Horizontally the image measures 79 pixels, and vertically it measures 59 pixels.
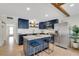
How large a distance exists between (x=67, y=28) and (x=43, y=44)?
0.66 meters

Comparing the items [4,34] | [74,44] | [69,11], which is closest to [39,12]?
[69,11]

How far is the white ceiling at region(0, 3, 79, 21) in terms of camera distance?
1579 mm

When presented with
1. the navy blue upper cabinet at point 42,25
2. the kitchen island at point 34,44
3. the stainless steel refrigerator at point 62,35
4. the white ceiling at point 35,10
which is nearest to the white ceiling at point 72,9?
the white ceiling at point 35,10

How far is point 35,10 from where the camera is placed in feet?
5.53

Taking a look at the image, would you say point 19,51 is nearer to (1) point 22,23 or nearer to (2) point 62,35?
(1) point 22,23

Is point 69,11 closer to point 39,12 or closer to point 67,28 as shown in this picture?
point 67,28

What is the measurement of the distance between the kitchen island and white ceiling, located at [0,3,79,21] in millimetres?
405

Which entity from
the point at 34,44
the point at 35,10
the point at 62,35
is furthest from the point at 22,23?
the point at 62,35

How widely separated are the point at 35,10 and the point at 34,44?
717 millimetres

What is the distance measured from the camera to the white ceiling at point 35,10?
62.2 inches

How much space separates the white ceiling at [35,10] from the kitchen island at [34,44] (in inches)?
15.9

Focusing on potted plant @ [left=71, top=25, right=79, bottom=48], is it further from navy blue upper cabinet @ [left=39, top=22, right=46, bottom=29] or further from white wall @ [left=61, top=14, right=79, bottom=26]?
navy blue upper cabinet @ [left=39, top=22, right=46, bottom=29]

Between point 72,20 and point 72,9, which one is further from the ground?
point 72,9

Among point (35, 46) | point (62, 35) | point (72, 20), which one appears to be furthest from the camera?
point (62, 35)
